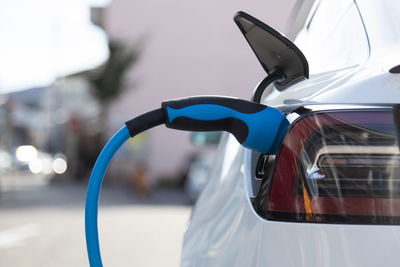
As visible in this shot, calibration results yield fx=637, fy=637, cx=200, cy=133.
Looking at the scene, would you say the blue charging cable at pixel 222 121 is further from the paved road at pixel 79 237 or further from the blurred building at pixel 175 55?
the blurred building at pixel 175 55

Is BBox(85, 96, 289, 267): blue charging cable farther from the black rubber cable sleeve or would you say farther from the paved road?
the paved road

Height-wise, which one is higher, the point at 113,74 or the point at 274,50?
the point at 274,50

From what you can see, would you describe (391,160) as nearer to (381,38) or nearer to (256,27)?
(381,38)

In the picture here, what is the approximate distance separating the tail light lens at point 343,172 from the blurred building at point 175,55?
78.7 feet

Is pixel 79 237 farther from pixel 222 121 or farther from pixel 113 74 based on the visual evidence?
pixel 113 74

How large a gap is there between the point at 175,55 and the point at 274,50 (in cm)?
2439

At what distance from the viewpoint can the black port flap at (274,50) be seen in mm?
1322

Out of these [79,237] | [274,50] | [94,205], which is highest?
[274,50]

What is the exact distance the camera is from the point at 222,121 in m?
1.30

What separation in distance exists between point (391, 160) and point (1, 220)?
32.5ft

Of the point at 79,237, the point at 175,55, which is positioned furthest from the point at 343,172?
the point at 175,55

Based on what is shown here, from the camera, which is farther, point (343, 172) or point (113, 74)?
point (113, 74)

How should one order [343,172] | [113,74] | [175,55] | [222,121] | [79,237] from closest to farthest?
[343,172] < [222,121] < [79,237] < [113,74] < [175,55]

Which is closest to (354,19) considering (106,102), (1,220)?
(1,220)
